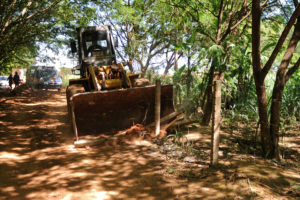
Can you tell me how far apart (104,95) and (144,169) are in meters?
2.12

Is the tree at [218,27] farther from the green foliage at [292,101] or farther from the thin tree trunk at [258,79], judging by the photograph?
the green foliage at [292,101]

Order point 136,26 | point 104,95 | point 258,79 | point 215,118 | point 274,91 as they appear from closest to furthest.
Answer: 1. point 215,118
2. point 258,79
3. point 274,91
4. point 104,95
5. point 136,26

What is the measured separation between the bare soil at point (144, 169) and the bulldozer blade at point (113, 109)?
464mm

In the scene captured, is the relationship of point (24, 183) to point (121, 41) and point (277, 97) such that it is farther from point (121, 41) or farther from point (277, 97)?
point (121, 41)

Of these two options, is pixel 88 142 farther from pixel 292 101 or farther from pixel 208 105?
pixel 292 101

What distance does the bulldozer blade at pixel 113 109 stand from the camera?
4.65 metres

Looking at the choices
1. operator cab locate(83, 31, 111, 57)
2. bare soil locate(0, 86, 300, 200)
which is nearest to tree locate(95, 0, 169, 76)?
operator cab locate(83, 31, 111, 57)

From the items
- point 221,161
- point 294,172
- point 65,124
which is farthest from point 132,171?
point 65,124

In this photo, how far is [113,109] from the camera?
501 cm

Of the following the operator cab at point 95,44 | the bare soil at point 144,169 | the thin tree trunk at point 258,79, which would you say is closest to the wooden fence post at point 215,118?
the bare soil at point 144,169

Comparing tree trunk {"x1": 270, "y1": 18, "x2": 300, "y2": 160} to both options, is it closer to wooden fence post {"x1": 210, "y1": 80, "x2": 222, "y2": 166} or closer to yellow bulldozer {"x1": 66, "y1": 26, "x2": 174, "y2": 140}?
wooden fence post {"x1": 210, "y1": 80, "x2": 222, "y2": 166}

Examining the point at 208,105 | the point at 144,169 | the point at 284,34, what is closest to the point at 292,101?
the point at 208,105

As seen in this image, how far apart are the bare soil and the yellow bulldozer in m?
0.52

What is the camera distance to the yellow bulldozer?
470 centimetres
